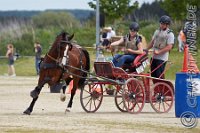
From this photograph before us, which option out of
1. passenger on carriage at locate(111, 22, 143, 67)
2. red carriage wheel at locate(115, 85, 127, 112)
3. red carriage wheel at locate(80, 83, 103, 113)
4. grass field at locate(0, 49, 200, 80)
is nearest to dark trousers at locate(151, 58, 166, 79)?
passenger on carriage at locate(111, 22, 143, 67)

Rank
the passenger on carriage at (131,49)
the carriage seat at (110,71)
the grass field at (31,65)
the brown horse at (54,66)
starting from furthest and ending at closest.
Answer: the grass field at (31,65) < the passenger on carriage at (131,49) < the carriage seat at (110,71) < the brown horse at (54,66)

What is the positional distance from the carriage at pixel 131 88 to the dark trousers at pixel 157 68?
0.40 metres

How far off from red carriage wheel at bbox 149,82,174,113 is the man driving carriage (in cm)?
49

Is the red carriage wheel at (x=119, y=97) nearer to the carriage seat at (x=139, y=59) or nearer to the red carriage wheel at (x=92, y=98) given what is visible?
A: the red carriage wheel at (x=92, y=98)

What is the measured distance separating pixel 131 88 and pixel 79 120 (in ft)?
9.74

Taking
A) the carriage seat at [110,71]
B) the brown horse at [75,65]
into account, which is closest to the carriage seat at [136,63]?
the carriage seat at [110,71]

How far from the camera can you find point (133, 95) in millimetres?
21891

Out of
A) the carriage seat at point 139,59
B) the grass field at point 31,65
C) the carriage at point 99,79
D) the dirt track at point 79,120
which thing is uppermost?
the carriage seat at point 139,59

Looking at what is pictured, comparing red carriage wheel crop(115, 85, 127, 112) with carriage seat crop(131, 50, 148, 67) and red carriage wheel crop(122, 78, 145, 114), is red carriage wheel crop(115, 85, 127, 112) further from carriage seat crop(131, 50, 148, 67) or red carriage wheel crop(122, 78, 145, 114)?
carriage seat crop(131, 50, 148, 67)

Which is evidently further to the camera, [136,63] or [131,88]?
[136,63]

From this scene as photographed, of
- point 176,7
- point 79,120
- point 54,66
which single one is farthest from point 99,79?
point 176,7

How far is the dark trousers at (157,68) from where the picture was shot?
23.0 meters

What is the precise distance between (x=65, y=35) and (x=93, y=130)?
5.14 meters

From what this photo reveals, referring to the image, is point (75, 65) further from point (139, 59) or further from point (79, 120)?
point (79, 120)
